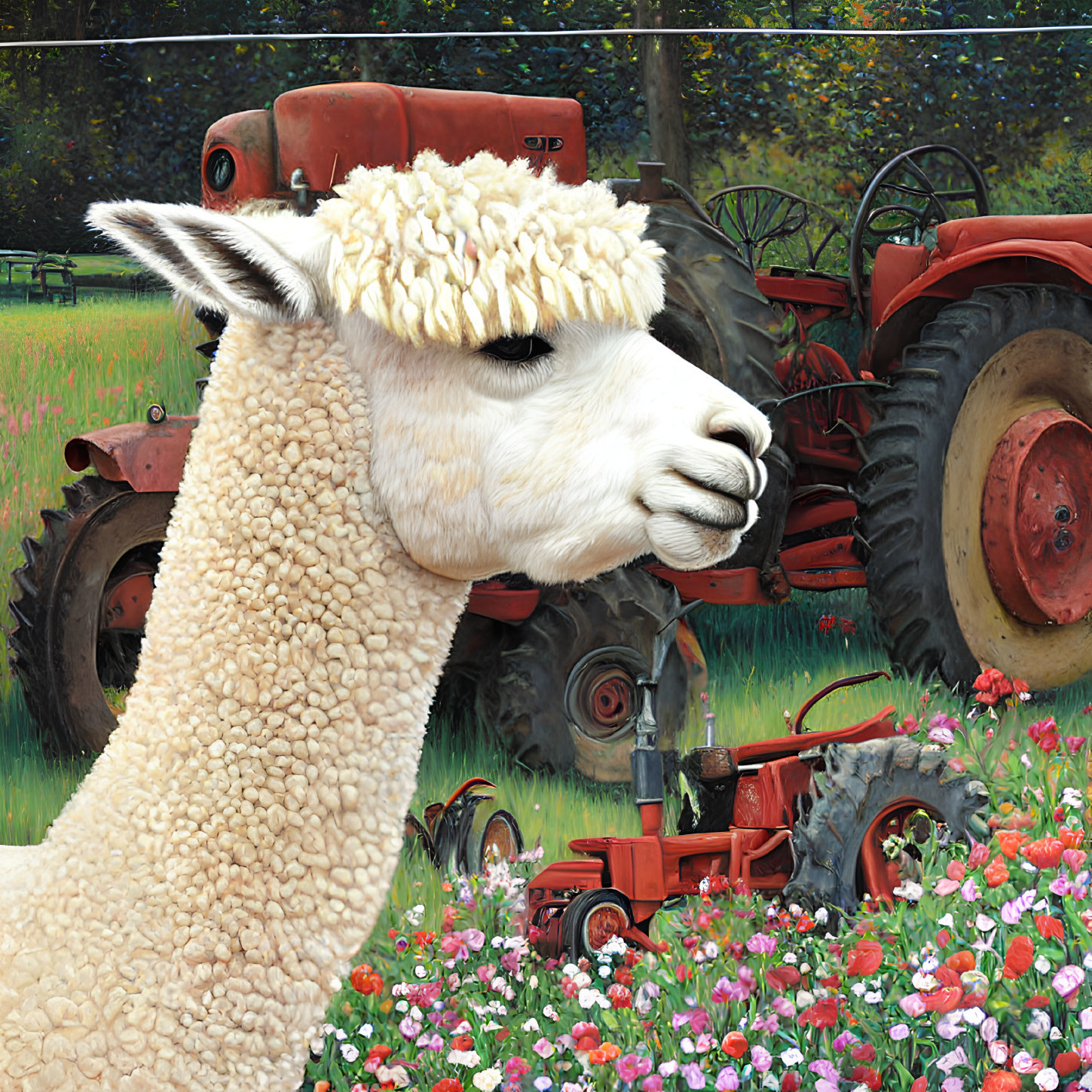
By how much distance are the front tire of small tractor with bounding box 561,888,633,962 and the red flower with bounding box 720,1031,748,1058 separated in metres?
0.45

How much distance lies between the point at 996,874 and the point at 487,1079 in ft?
3.17


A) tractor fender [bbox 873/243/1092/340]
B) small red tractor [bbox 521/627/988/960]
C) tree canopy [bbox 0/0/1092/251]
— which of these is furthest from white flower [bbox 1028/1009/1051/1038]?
tree canopy [bbox 0/0/1092/251]

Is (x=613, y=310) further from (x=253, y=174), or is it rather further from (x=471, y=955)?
(x=253, y=174)

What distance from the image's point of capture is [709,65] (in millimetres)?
3590

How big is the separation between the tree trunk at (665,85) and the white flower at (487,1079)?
8.35 feet

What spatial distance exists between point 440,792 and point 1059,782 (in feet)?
4.93

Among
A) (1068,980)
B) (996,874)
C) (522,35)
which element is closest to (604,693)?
(996,874)

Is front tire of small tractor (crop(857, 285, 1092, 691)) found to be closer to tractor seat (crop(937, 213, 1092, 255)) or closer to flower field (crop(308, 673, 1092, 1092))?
tractor seat (crop(937, 213, 1092, 255))

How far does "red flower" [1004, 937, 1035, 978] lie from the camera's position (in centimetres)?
188

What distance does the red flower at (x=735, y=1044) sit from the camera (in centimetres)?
198

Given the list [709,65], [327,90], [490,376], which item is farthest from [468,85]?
[490,376]

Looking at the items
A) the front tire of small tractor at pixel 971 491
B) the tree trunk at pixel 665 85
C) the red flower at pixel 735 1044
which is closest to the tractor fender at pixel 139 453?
the tree trunk at pixel 665 85

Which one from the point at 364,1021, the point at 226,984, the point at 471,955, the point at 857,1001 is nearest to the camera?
the point at 226,984

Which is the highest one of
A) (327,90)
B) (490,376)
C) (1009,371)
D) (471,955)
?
(327,90)
